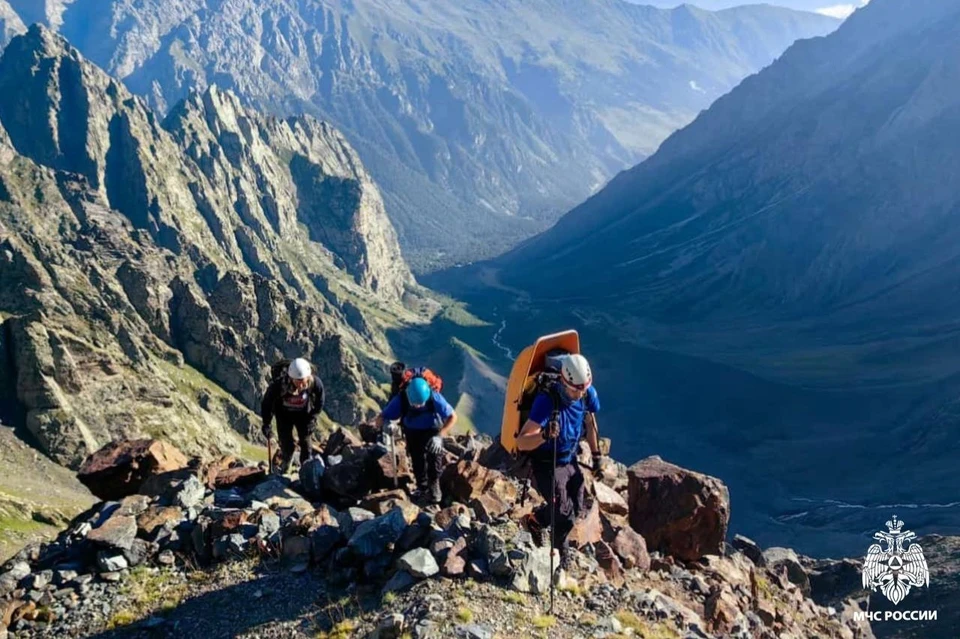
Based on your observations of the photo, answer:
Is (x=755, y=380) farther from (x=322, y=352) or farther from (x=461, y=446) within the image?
(x=461, y=446)

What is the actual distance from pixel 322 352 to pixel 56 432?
69.7 metres

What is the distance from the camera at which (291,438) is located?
2234 cm

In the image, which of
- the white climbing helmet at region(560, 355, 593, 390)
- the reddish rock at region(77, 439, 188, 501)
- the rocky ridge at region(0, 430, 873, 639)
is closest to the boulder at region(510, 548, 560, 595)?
the rocky ridge at region(0, 430, 873, 639)

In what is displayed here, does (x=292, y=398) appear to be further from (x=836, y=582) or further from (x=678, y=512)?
(x=836, y=582)

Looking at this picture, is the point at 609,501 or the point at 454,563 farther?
the point at 609,501

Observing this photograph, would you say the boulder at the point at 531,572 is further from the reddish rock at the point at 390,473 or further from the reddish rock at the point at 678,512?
the reddish rock at the point at 678,512

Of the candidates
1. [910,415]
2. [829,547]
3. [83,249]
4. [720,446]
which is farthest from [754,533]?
[83,249]

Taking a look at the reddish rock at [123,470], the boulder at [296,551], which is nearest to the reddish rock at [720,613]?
the boulder at [296,551]

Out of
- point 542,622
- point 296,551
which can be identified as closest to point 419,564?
point 542,622

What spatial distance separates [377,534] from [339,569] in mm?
1052

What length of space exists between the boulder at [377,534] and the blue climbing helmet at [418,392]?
301 cm

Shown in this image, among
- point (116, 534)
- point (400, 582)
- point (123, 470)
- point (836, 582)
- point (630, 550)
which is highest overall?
point (836, 582)

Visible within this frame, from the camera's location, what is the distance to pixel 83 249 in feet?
471

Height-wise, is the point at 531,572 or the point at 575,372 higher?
the point at 575,372
